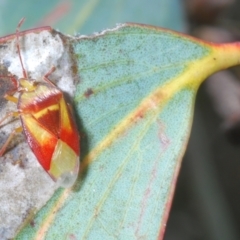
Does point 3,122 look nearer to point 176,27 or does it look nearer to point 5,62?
point 5,62

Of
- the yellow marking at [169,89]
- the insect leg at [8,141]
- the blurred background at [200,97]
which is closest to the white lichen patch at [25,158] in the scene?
the insect leg at [8,141]

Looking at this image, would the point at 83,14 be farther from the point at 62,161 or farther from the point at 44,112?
the point at 62,161

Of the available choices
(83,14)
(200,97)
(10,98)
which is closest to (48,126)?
(10,98)

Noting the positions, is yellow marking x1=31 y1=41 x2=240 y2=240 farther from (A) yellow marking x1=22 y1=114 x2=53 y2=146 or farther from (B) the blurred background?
(B) the blurred background

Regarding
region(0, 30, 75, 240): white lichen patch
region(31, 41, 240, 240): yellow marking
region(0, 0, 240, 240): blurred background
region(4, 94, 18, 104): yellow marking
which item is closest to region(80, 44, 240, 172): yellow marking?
region(31, 41, 240, 240): yellow marking

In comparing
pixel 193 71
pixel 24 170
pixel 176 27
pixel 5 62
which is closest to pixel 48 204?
pixel 24 170

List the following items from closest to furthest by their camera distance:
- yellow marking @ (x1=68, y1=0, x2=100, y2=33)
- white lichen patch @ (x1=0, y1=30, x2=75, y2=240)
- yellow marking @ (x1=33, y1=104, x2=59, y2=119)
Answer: white lichen patch @ (x1=0, y1=30, x2=75, y2=240), yellow marking @ (x1=33, y1=104, x2=59, y2=119), yellow marking @ (x1=68, y1=0, x2=100, y2=33)
